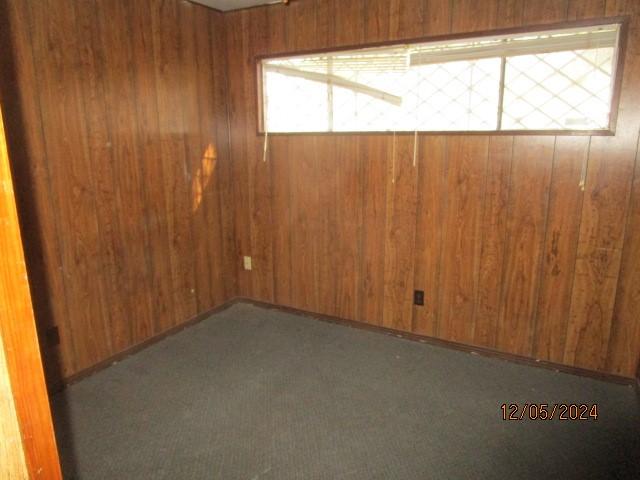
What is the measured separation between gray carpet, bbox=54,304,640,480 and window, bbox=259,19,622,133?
4.58 feet

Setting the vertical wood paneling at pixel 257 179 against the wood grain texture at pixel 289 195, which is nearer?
the wood grain texture at pixel 289 195

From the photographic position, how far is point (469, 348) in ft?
8.62

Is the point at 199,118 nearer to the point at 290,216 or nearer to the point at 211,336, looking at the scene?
the point at 290,216

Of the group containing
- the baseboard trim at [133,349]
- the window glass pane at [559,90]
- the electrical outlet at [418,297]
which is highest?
the window glass pane at [559,90]

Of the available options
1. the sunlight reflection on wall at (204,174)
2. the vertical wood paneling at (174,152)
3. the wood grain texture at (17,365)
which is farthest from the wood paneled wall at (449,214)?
the wood grain texture at (17,365)

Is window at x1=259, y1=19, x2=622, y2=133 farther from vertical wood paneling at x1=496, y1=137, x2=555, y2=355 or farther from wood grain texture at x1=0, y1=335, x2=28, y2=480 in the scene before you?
wood grain texture at x1=0, y1=335, x2=28, y2=480

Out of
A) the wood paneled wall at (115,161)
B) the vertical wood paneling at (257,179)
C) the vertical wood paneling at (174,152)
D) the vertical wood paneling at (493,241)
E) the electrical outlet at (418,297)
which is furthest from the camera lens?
the vertical wood paneling at (257,179)

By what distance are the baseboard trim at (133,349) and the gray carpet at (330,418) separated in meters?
0.05

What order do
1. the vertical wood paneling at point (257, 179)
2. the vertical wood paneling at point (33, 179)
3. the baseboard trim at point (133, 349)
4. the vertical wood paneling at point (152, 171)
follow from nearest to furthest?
1. the vertical wood paneling at point (33, 179)
2. the baseboard trim at point (133, 349)
3. the vertical wood paneling at point (152, 171)
4. the vertical wood paneling at point (257, 179)

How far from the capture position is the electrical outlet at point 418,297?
2.72 meters

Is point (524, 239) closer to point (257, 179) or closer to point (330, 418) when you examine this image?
point (330, 418)

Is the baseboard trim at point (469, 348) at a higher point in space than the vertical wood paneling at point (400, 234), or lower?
lower

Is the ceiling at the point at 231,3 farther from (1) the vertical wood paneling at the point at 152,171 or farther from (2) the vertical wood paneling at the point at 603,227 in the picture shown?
(2) the vertical wood paneling at the point at 603,227

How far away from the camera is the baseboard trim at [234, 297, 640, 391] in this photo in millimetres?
2305
